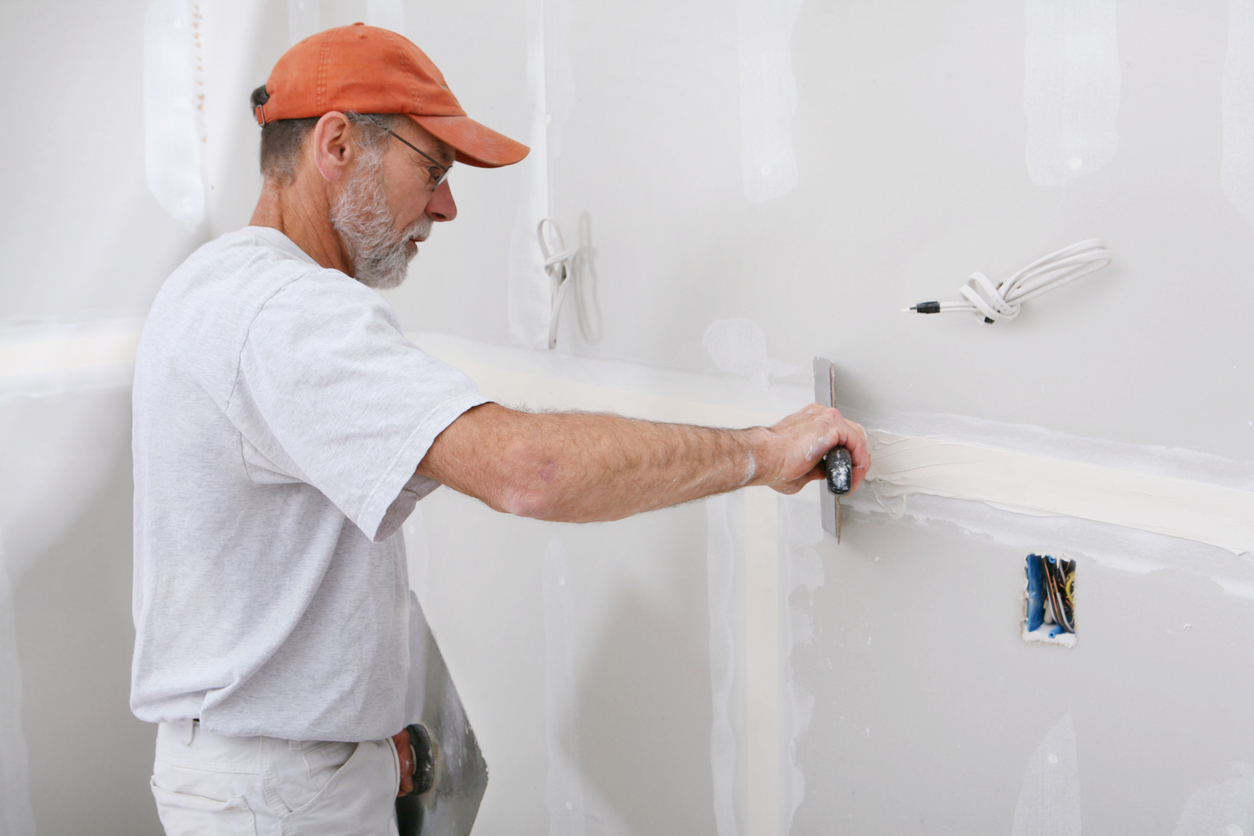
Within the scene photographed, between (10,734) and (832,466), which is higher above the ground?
(832,466)

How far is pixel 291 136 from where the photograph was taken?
1188 millimetres

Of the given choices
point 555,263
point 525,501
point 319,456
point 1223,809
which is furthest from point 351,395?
point 1223,809

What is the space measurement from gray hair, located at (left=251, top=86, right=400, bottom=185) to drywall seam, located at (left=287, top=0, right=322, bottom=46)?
92 centimetres

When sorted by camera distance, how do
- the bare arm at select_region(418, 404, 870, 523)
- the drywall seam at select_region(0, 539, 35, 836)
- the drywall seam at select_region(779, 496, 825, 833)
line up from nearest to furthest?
1. the bare arm at select_region(418, 404, 870, 523)
2. the drywall seam at select_region(779, 496, 825, 833)
3. the drywall seam at select_region(0, 539, 35, 836)

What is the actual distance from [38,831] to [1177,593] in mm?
2411

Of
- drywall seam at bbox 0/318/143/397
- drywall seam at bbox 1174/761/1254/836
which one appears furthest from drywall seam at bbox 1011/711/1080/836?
drywall seam at bbox 0/318/143/397

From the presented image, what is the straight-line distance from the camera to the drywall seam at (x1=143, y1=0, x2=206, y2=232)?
2.05m

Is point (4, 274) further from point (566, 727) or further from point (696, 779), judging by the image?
point (696, 779)

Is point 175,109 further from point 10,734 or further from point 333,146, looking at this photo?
point 10,734

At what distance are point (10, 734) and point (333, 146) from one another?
1.70 metres

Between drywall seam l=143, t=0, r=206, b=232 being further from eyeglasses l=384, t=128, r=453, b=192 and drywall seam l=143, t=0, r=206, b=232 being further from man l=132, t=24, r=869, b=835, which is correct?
eyeglasses l=384, t=128, r=453, b=192

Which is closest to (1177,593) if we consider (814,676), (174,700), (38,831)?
(814,676)

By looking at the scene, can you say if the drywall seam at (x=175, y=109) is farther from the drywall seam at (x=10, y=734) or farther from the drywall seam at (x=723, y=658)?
the drywall seam at (x=723, y=658)

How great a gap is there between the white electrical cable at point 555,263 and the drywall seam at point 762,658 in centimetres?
51
